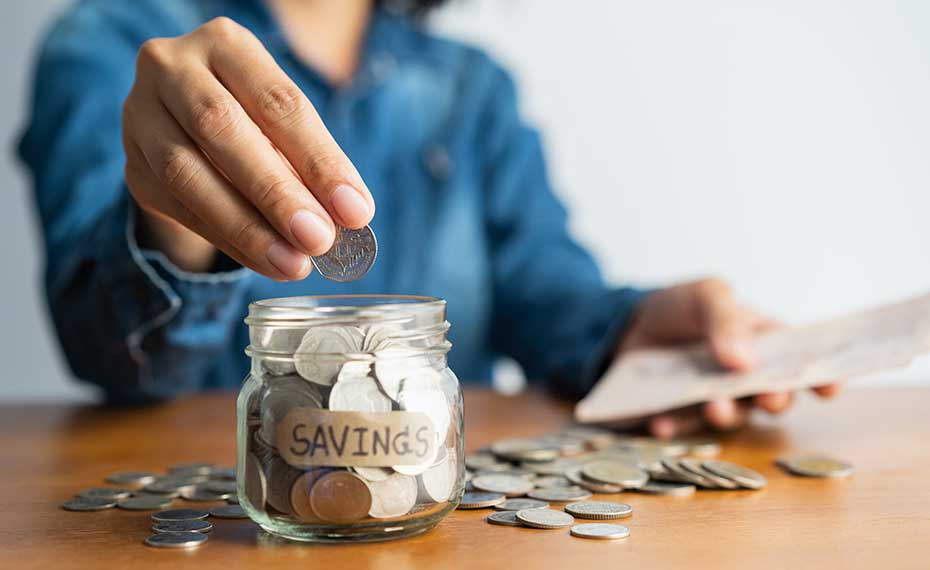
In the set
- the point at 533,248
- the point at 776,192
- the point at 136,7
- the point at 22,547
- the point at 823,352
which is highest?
the point at 136,7

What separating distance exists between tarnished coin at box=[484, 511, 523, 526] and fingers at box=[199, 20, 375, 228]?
24 cm

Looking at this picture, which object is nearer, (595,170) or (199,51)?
(199,51)

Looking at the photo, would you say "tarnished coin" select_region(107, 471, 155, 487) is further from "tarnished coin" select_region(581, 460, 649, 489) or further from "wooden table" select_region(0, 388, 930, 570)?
"tarnished coin" select_region(581, 460, 649, 489)

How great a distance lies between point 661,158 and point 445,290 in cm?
106

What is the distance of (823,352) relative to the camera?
110 centimetres

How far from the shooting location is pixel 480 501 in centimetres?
75

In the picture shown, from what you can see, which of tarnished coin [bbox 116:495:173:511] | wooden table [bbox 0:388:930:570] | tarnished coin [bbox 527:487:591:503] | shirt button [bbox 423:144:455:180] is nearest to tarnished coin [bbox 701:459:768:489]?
wooden table [bbox 0:388:930:570]

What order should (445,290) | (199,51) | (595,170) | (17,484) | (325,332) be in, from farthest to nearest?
(595,170) → (445,290) → (17,484) → (199,51) → (325,332)

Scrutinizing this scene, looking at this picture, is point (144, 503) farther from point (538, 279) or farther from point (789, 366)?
point (538, 279)

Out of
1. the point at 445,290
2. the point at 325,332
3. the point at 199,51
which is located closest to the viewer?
the point at 325,332

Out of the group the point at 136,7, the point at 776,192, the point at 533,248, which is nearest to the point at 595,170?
the point at 776,192

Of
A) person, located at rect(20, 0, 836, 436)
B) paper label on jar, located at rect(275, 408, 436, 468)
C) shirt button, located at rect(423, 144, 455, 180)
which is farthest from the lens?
shirt button, located at rect(423, 144, 455, 180)

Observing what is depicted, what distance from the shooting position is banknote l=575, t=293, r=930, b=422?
1.05 m

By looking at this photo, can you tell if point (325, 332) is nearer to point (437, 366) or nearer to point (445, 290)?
point (437, 366)
